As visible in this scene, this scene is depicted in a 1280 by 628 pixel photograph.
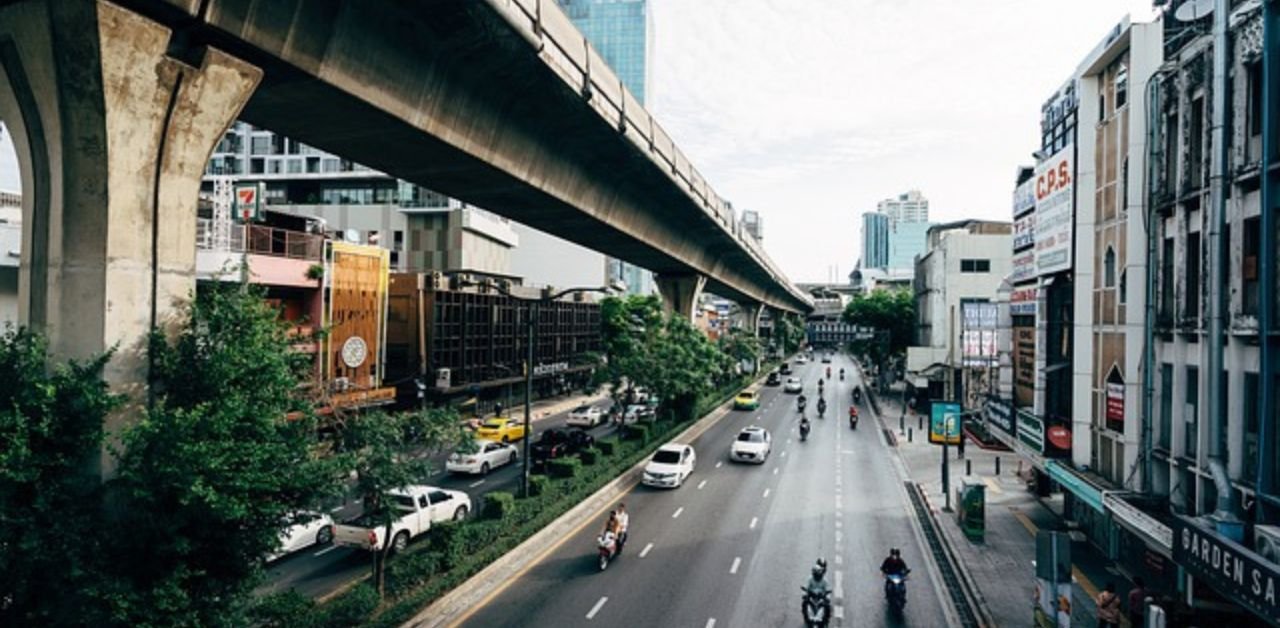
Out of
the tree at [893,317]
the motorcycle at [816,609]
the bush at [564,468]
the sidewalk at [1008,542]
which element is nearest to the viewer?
the motorcycle at [816,609]

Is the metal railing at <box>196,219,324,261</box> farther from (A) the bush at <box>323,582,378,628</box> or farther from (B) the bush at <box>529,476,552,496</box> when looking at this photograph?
(A) the bush at <box>323,582,378,628</box>

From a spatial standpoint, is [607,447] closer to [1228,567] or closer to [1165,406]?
[1165,406]

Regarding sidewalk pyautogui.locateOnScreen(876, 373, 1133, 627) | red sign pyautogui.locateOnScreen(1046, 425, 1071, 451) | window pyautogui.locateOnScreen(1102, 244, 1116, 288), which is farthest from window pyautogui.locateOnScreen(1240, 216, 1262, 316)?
red sign pyautogui.locateOnScreen(1046, 425, 1071, 451)

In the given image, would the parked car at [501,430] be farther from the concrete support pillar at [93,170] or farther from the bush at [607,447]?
the concrete support pillar at [93,170]

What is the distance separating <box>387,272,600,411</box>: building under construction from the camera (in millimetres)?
44781

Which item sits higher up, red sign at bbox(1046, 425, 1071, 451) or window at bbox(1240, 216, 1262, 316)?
window at bbox(1240, 216, 1262, 316)

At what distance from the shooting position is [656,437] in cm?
3819

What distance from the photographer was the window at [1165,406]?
15758mm

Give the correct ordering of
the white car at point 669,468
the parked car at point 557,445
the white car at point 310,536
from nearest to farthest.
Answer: the white car at point 310,536, the white car at point 669,468, the parked car at point 557,445

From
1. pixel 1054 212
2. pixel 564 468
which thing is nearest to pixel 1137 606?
pixel 1054 212

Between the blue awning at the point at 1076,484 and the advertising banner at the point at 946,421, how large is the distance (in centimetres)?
602

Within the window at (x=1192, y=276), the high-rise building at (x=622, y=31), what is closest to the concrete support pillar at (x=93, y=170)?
the window at (x=1192, y=276)

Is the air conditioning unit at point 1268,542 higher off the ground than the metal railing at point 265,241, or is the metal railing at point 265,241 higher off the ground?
the metal railing at point 265,241

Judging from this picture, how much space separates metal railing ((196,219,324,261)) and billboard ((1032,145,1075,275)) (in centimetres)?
3117
